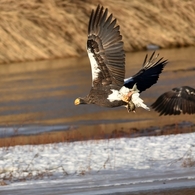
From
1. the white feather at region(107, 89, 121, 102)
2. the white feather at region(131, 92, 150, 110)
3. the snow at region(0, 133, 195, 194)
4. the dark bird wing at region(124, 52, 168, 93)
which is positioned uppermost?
the dark bird wing at region(124, 52, 168, 93)

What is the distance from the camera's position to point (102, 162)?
9.48 meters

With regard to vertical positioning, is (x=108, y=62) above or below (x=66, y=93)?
below

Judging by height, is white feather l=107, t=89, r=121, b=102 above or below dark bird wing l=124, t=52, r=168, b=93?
below

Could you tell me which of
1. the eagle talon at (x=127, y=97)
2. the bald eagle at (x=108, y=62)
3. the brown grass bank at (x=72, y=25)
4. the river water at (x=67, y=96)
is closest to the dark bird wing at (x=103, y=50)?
the bald eagle at (x=108, y=62)

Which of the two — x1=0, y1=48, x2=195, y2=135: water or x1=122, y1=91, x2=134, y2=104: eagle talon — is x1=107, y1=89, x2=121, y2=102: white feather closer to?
x1=122, y1=91, x2=134, y2=104: eagle talon

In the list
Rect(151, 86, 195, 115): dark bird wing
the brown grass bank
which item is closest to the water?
the brown grass bank

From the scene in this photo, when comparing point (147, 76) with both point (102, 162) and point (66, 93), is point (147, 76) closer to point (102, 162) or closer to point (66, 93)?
point (102, 162)

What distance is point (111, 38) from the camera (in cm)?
817

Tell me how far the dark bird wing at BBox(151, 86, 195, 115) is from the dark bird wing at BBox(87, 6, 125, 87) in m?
1.20

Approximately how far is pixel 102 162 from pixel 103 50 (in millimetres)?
1762

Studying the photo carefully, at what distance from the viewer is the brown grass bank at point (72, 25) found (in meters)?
25.1

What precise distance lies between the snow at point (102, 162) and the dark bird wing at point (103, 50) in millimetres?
1167

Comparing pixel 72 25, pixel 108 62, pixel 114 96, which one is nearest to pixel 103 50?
pixel 108 62

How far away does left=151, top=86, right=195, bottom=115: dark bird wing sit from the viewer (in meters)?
9.31
